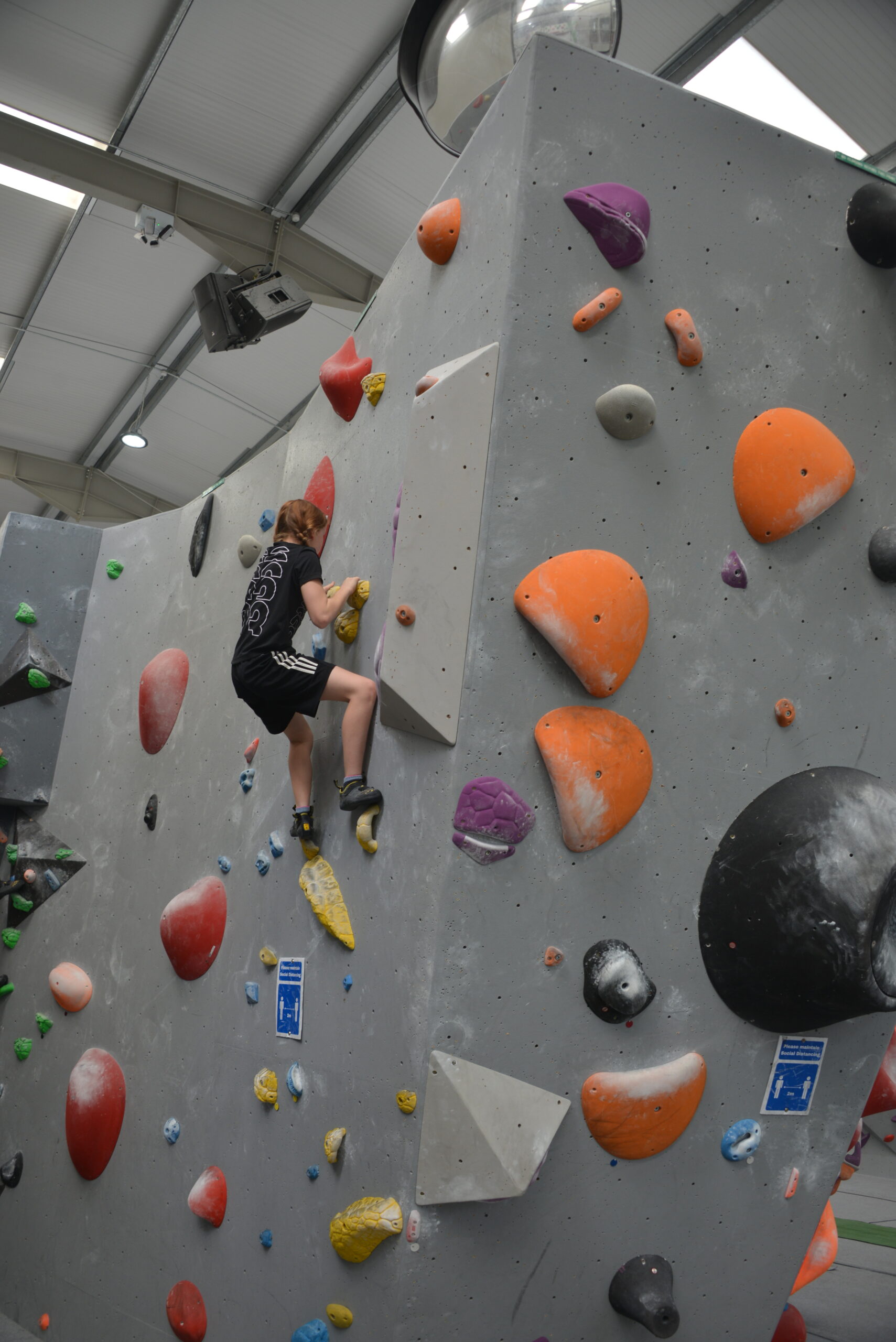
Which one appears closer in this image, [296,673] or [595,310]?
[595,310]

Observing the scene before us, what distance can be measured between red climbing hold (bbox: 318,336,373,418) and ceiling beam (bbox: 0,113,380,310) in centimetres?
383

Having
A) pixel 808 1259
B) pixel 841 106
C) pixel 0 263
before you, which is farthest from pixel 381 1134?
pixel 0 263

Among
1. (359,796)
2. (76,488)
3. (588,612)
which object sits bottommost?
(359,796)

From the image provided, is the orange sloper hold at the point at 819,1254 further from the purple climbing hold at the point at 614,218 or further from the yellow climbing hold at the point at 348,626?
the purple climbing hold at the point at 614,218

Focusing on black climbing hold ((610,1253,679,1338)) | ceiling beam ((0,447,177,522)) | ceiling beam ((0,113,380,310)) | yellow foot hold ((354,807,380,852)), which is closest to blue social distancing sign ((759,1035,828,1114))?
black climbing hold ((610,1253,679,1338))

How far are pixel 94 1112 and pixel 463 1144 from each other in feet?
7.09

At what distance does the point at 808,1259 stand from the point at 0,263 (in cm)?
837

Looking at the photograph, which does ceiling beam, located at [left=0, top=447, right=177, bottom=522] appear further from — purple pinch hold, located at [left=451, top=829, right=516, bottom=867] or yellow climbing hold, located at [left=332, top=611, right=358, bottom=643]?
purple pinch hold, located at [left=451, top=829, right=516, bottom=867]

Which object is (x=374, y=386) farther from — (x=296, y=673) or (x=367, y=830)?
(x=367, y=830)

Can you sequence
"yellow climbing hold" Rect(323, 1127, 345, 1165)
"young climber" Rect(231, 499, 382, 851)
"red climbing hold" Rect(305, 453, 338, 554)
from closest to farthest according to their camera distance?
"yellow climbing hold" Rect(323, 1127, 345, 1165)
"young climber" Rect(231, 499, 382, 851)
"red climbing hold" Rect(305, 453, 338, 554)

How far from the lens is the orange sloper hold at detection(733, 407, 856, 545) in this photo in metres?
2.64

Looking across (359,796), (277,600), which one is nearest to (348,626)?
(277,600)

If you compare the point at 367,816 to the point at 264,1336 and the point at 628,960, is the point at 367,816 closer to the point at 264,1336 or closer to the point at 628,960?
the point at 628,960

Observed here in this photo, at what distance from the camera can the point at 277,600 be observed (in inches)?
115
